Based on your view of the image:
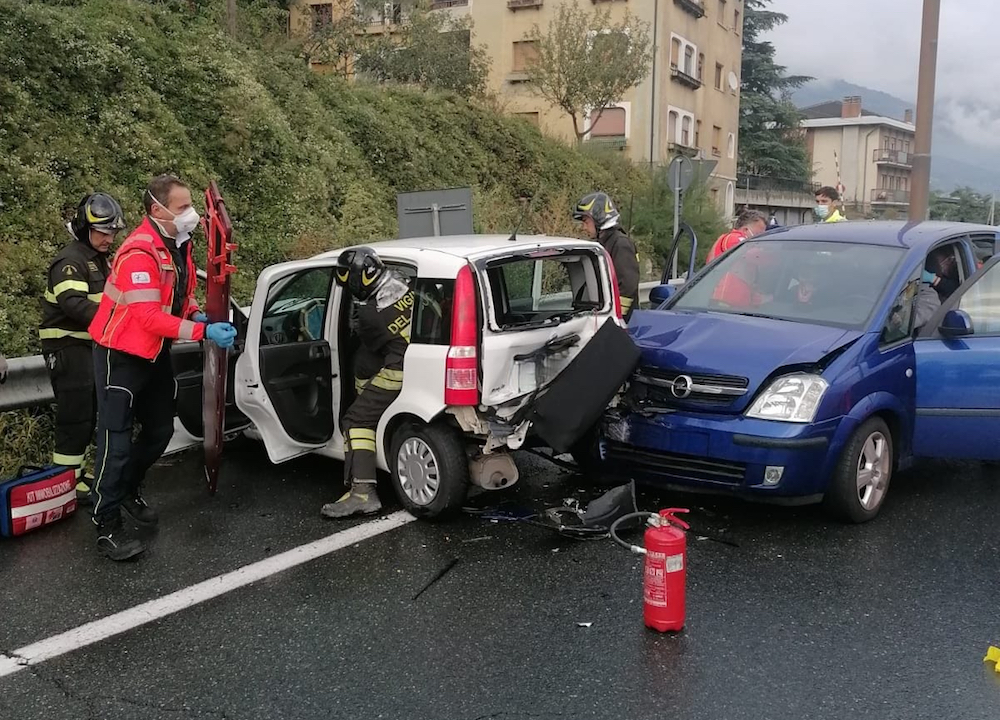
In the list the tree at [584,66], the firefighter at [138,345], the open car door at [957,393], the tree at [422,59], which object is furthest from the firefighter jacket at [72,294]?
the tree at [422,59]

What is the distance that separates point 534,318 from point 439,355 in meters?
0.86

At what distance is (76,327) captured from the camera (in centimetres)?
579

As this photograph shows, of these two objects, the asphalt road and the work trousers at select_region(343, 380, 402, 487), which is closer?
the asphalt road

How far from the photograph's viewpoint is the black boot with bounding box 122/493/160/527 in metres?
5.19

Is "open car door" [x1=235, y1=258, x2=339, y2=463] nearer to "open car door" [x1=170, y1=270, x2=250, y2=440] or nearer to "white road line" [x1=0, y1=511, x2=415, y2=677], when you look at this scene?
"open car door" [x1=170, y1=270, x2=250, y2=440]

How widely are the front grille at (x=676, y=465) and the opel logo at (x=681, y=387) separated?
1.07 ft

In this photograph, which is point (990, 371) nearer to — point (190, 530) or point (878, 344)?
point (878, 344)

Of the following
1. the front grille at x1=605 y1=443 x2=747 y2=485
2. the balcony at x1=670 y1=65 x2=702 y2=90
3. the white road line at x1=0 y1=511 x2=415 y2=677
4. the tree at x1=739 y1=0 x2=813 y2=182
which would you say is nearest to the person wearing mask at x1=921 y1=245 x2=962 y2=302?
the front grille at x1=605 y1=443 x2=747 y2=485

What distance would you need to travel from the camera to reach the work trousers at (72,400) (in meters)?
5.75

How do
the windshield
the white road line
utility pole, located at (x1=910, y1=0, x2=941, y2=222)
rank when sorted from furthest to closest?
utility pole, located at (x1=910, y1=0, x2=941, y2=222)
the windshield
the white road line

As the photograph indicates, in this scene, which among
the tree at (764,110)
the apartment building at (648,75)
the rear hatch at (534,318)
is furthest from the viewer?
the tree at (764,110)

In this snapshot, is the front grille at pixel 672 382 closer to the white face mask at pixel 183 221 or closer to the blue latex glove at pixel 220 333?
the blue latex glove at pixel 220 333

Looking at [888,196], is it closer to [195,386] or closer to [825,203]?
[825,203]

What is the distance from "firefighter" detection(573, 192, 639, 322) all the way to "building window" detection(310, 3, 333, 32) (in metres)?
15.1
